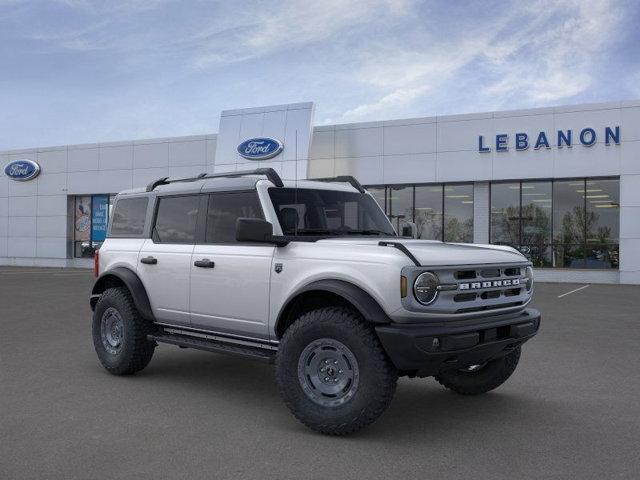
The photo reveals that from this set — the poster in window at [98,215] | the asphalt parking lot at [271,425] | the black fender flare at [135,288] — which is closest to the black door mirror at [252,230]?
the asphalt parking lot at [271,425]

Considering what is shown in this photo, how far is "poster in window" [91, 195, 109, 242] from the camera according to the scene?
1292 inches

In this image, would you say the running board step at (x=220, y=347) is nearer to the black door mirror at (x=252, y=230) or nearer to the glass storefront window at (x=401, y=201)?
the black door mirror at (x=252, y=230)

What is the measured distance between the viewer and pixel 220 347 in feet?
18.8

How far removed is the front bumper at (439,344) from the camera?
4.41m

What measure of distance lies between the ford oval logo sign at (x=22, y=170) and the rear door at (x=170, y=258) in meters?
30.6

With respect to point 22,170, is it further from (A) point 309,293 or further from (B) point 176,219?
(A) point 309,293

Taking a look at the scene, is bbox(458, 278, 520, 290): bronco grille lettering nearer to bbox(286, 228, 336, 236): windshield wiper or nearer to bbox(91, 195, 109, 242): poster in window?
bbox(286, 228, 336, 236): windshield wiper

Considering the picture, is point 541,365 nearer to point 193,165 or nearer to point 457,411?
point 457,411

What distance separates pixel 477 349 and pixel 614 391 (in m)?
2.35

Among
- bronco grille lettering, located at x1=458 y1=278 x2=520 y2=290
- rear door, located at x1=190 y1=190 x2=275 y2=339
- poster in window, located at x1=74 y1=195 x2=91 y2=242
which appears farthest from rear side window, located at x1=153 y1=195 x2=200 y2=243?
poster in window, located at x1=74 y1=195 x2=91 y2=242

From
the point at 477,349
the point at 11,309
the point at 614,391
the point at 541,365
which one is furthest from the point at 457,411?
the point at 11,309

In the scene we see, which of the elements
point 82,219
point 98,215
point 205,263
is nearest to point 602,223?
point 205,263

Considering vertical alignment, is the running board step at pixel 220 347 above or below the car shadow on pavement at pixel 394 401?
above

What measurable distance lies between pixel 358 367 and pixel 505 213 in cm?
2152
